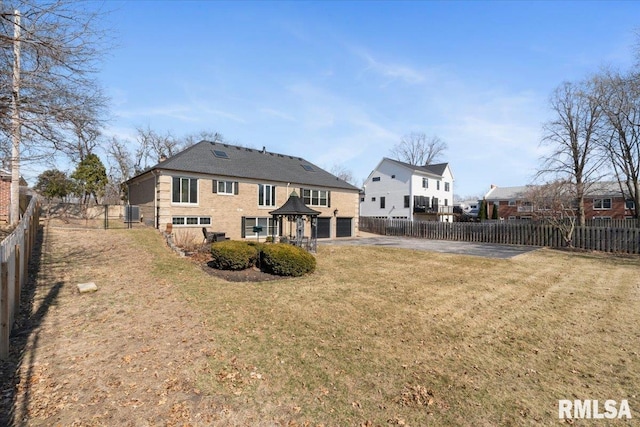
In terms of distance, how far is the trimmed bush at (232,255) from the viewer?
10.8 m

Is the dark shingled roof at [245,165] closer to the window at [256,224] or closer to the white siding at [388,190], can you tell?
the window at [256,224]

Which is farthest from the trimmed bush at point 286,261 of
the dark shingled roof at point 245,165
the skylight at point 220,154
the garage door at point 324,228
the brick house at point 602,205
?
the brick house at point 602,205

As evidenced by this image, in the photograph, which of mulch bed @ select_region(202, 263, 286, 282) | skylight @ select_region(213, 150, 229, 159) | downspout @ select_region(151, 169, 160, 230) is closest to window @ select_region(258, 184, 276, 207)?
skylight @ select_region(213, 150, 229, 159)

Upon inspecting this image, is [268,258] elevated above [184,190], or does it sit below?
below

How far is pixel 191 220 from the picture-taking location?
19.3 metres

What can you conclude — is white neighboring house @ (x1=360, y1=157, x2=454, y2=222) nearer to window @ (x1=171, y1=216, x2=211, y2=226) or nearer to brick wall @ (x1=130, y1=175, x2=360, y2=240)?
brick wall @ (x1=130, y1=175, x2=360, y2=240)

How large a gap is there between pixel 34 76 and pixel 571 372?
12190mm

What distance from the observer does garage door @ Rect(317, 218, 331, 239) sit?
90.1ft

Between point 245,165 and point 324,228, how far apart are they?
354 inches

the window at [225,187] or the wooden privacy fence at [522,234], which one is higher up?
the window at [225,187]

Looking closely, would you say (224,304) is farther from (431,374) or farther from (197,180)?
(197,180)

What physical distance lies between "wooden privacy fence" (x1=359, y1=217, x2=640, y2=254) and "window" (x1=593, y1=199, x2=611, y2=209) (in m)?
30.2

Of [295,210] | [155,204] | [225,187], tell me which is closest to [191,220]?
[155,204]

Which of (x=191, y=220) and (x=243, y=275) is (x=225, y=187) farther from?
(x=243, y=275)
